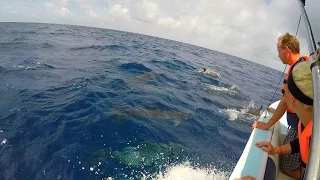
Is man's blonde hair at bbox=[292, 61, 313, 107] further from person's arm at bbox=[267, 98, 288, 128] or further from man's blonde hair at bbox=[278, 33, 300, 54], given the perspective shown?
man's blonde hair at bbox=[278, 33, 300, 54]

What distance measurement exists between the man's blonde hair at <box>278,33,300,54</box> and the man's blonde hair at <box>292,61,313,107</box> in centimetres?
266

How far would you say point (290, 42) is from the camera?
445 cm

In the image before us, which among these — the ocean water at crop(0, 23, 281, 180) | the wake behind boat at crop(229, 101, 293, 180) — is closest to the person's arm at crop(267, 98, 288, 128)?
the wake behind boat at crop(229, 101, 293, 180)

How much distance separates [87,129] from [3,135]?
2.34 meters

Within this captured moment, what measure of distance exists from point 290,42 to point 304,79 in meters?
2.78

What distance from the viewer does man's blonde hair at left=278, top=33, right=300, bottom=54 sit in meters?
4.46

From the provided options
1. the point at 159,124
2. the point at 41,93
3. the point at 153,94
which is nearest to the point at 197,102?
the point at 153,94

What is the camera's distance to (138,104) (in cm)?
1080

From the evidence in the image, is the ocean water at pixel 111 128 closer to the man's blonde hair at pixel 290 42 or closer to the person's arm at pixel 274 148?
the person's arm at pixel 274 148

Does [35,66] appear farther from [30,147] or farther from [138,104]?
[30,147]

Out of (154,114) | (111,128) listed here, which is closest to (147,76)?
(154,114)

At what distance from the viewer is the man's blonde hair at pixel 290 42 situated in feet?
14.6

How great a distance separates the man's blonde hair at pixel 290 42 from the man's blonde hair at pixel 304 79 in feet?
8.72

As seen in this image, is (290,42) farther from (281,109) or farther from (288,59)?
(281,109)
